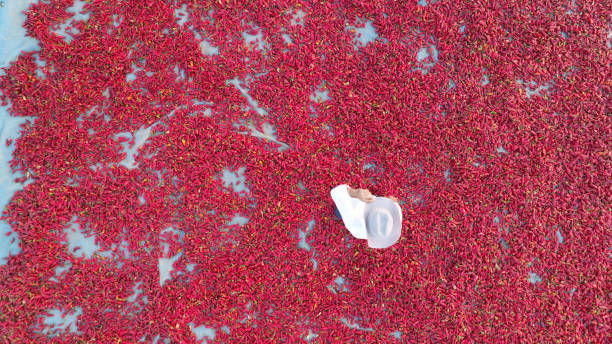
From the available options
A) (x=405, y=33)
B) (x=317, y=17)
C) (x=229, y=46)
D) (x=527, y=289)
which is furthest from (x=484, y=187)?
(x=229, y=46)

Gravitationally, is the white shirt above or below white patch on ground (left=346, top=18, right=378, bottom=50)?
below

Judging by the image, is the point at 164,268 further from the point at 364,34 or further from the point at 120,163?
the point at 364,34

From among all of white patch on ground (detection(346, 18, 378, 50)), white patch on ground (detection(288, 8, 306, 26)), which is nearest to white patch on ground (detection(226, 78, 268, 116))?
white patch on ground (detection(288, 8, 306, 26))

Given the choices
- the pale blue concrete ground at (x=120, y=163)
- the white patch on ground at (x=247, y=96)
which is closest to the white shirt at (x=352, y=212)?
the pale blue concrete ground at (x=120, y=163)

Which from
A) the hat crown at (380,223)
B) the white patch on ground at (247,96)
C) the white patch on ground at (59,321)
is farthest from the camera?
the white patch on ground at (247,96)

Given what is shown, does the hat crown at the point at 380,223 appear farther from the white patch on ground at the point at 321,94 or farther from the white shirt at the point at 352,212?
the white patch on ground at the point at 321,94

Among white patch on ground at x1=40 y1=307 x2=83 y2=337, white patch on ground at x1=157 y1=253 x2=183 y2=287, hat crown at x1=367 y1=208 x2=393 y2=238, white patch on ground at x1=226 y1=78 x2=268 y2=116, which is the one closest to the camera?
hat crown at x1=367 y1=208 x2=393 y2=238

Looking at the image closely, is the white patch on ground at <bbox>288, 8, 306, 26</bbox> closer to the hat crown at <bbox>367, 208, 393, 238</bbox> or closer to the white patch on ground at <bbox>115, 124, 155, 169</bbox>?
the white patch on ground at <bbox>115, 124, 155, 169</bbox>

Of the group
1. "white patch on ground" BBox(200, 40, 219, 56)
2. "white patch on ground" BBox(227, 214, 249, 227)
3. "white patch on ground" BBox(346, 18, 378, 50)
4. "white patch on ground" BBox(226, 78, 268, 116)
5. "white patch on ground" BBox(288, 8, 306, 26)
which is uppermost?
"white patch on ground" BBox(288, 8, 306, 26)

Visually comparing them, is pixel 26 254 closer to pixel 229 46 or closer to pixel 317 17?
pixel 229 46
